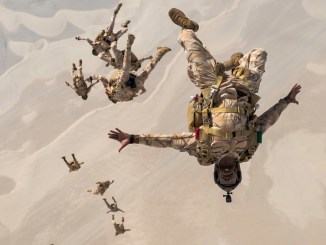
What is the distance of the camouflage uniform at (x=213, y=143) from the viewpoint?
35.4 ft

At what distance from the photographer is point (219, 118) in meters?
10.7

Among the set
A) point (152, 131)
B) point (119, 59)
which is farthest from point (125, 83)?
point (152, 131)

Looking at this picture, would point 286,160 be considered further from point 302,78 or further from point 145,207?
point 145,207

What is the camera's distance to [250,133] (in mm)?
11148

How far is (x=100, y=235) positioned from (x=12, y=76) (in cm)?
1195

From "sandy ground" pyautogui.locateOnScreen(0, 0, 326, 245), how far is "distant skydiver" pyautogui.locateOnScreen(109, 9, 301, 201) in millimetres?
9049

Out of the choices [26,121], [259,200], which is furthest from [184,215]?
[26,121]

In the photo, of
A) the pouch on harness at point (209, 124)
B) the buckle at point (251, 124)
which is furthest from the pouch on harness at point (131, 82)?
the buckle at point (251, 124)

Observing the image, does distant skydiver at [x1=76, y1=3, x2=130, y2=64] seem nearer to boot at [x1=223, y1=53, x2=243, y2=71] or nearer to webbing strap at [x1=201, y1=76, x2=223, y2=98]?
boot at [x1=223, y1=53, x2=243, y2=71]

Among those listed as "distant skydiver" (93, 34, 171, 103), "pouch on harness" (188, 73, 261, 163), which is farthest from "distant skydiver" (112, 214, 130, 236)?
"pouch on harness" (188, 73, 261, 163)

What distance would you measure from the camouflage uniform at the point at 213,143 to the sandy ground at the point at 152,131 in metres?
8.93

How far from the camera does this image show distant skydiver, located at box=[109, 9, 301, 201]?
424 inches

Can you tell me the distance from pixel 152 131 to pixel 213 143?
38.9 feet

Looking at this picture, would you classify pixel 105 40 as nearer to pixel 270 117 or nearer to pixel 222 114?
pixel 222 114
